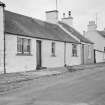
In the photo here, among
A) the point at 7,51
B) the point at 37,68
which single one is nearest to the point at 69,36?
the point at 37,68

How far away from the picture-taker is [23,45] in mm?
17922

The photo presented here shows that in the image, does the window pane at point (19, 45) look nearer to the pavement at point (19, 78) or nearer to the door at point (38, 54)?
the pavement at point (19, 78)

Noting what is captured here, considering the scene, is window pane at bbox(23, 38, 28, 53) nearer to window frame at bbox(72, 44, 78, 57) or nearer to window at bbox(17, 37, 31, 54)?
window at bbox(17, 37, 31, 54)

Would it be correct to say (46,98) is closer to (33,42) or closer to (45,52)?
(33,42)

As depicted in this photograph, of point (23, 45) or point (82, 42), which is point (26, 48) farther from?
point (82, 42)

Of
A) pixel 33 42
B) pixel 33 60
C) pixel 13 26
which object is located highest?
pixel 13 26

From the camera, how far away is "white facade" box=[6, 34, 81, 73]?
16.3m

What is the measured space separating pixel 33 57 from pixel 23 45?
180 centimetres

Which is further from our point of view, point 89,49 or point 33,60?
point 89,49

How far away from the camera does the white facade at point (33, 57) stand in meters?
16.3

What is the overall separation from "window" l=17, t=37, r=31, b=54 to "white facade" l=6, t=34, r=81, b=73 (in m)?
0.42

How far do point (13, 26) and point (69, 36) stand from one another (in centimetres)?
1188

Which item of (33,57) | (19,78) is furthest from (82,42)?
(19,78)

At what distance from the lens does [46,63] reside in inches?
837
